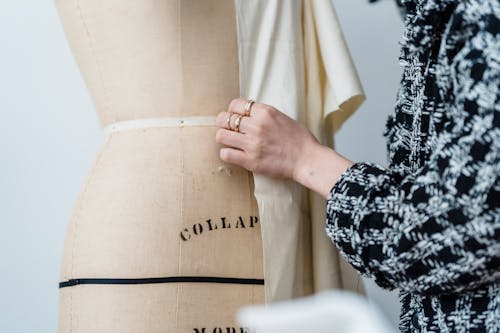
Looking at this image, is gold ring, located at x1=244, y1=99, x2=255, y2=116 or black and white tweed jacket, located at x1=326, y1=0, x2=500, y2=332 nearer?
black and white tweed jacket, located at x1=326, y1=0, x2=500, y2=332

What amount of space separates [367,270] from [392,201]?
0.08 m

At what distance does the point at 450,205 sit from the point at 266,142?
0.30m

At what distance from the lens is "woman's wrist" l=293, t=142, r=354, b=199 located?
0.76 m

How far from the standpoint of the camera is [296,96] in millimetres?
900

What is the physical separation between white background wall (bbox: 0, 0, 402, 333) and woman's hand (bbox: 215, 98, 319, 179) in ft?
2.14

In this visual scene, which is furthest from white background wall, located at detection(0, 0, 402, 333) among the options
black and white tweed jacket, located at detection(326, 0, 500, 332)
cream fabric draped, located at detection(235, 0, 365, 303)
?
black and white tweed jacket, located at detection(326, 0, 500, 332)

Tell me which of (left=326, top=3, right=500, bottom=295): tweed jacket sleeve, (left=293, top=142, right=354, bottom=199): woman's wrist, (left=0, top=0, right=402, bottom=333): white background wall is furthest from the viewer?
(left=0, top=0, right=402, bottom=333): white background wall

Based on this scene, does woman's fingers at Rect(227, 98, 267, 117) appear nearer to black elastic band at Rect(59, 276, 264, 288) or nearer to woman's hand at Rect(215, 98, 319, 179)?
woman's hand at Rect(215, 98, 319, 179)

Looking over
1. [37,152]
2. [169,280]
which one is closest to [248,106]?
[169,280]

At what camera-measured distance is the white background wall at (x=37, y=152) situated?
1396 millimetres

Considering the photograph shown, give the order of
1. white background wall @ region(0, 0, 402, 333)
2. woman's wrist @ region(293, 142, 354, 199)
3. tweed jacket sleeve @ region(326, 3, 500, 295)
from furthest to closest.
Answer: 1. white background wall @ region(0, 0, 402, 333)
2. woman's wrist @ region(293, 142, 354, 199)
3. tweed jacket sleeve @ region(326, 3, 500, 295)

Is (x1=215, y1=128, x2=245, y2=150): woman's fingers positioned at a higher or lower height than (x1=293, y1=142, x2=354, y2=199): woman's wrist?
higher

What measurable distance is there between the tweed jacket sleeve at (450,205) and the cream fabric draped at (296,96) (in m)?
0.20

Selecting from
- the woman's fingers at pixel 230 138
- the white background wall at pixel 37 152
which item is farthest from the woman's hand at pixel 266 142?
the white background wall at pixel 37 152
